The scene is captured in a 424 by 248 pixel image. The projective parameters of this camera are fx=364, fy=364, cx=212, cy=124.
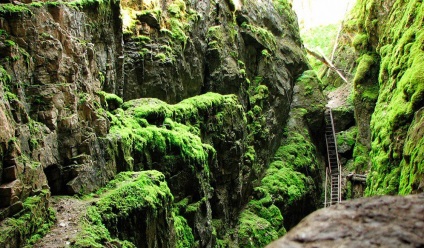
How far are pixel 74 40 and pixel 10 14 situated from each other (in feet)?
7.01

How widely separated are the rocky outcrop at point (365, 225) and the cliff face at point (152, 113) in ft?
16.8

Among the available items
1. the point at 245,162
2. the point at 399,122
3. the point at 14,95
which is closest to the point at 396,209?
the point at 14,95

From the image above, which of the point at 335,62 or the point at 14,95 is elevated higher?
the point at 335,62

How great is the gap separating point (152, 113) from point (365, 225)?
35.8 feet

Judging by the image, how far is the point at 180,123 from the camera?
561 inches

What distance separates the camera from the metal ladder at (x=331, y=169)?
21.4m

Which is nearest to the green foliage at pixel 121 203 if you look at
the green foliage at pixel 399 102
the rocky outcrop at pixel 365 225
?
the rocky outcrop at pixel 365 225

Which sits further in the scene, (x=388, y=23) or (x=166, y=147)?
(x=388, y=23)

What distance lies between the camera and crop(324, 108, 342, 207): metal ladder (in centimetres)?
2136

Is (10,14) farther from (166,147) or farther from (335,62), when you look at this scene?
(335,62)

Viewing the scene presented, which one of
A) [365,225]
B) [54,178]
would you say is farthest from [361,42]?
[365,225]

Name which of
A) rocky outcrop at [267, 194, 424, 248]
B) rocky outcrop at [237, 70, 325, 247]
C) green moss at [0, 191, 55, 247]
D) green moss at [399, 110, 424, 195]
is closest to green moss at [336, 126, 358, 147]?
rocky outcrop at [237, 70, 325, 247]

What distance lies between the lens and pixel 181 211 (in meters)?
12.0

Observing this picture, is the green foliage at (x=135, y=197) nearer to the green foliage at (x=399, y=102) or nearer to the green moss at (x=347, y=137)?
the green foliage at (x=399, y=102)
